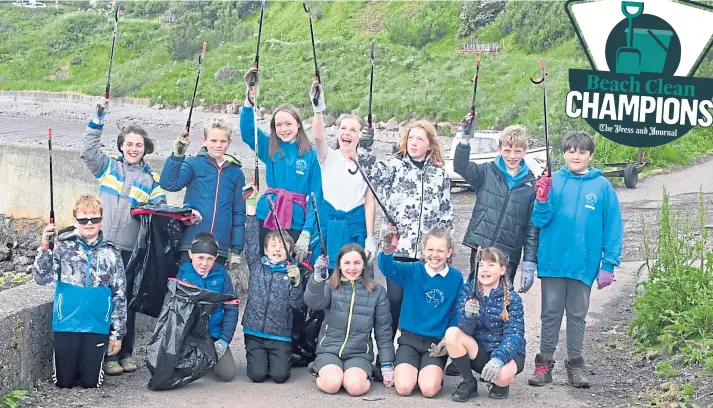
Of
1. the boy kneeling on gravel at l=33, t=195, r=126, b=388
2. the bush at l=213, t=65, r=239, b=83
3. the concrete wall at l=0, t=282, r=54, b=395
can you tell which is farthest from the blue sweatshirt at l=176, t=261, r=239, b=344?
the bush at l=213, t=65, r=239, b=83

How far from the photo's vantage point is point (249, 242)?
24.5ft

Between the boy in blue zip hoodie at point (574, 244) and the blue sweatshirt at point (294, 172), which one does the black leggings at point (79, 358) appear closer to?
the blue sweatshirt at point (294, 172)

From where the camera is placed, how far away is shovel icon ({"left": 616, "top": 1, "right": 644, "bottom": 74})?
19312 mm

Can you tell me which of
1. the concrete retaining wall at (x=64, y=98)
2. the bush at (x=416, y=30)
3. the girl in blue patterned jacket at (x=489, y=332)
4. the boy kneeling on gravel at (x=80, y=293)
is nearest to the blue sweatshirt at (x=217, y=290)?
the boy kneeling on gravel at (x=80, y=293)

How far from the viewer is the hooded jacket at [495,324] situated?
22.0ft

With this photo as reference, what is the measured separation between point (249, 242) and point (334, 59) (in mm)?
27907

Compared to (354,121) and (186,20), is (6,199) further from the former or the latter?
(186,20)

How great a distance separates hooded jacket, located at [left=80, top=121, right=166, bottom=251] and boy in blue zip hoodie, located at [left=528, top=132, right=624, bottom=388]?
102 inches

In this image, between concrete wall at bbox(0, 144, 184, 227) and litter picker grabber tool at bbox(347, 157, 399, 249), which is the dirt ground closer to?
litter picker grabber tool at bbox(347, 157, 399, 249)

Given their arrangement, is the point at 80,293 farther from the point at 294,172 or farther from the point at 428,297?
the point at 428,297

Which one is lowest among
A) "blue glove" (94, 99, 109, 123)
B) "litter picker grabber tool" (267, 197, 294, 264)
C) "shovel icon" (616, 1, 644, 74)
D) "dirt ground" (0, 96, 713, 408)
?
"dirt ground" (0, 96, 713, 408)

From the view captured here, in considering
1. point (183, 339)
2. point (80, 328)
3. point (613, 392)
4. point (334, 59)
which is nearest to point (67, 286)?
point (80, 328)

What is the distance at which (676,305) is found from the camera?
788cm

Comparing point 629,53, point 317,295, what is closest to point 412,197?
point 317,295
